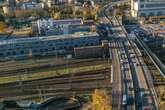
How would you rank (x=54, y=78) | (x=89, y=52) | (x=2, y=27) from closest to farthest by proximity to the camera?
(x=54, y=78)
(x=89, y=52)
(x=2, y=27)

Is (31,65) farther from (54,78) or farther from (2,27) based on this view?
(2,27)

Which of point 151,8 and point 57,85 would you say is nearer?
point 57,85

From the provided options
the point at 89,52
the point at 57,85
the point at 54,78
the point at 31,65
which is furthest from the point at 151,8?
the point at 57,85

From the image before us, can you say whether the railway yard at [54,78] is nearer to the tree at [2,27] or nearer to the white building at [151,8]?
the tree at [2,27]

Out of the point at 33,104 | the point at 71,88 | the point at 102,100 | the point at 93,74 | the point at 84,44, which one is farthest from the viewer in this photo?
the point at 84,44

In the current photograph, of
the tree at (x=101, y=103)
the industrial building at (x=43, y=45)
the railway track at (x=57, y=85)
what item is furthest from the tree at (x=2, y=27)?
the tree at (x=101, y=103)

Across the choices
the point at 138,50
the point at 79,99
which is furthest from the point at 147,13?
the point at 79,99

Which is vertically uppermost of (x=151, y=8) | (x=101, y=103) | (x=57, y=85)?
(x=151, y=8)

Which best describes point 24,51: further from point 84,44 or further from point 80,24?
point 80,24
